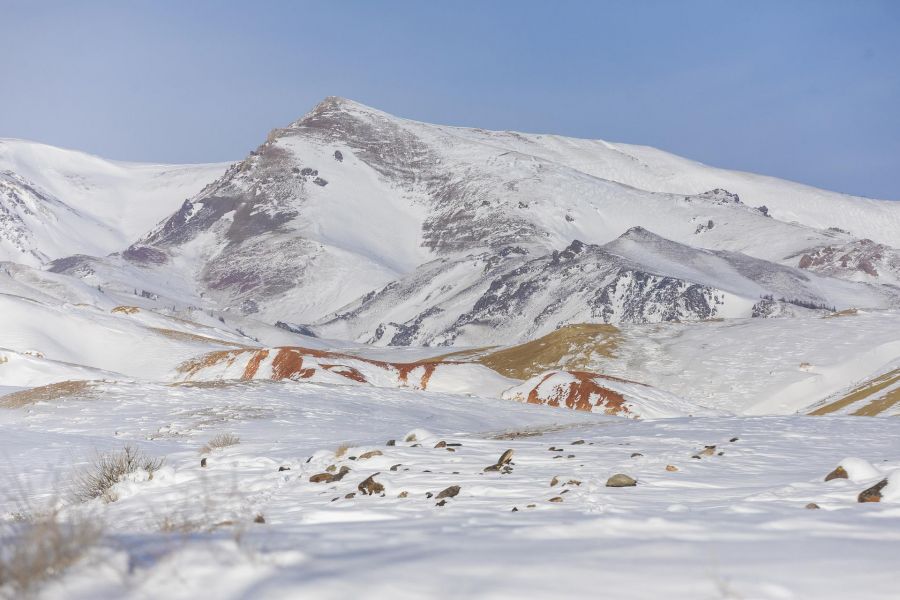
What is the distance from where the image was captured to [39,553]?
4.89m

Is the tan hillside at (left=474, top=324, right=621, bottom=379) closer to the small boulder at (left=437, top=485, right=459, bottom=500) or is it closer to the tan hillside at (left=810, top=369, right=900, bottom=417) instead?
the tan hillside at (left=810, top=369, right=900, bottom=417)

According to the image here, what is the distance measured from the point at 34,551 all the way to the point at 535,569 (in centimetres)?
286

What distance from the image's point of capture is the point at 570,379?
1892 inches

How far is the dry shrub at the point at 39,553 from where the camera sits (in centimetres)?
464

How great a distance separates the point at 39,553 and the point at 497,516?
15.0 feet

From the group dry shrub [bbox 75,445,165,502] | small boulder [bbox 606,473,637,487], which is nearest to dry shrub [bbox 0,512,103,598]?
small boulder [bbox 606,473,637,487]

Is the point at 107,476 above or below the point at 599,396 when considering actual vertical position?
above

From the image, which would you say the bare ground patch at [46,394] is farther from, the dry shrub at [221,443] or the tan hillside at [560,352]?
the tan hillside at [560,352]

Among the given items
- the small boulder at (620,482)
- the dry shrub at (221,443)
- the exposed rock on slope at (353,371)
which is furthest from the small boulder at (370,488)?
the exposed rock on slope at (353,371)

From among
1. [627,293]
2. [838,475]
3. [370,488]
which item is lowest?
[370,488]

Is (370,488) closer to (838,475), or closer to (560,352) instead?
(838,475)

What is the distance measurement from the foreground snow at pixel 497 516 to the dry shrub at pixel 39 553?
9 centimetres

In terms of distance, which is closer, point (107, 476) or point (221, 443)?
point (107, 476)

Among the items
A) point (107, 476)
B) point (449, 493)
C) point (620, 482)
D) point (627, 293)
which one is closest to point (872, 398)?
point (620, 482)
